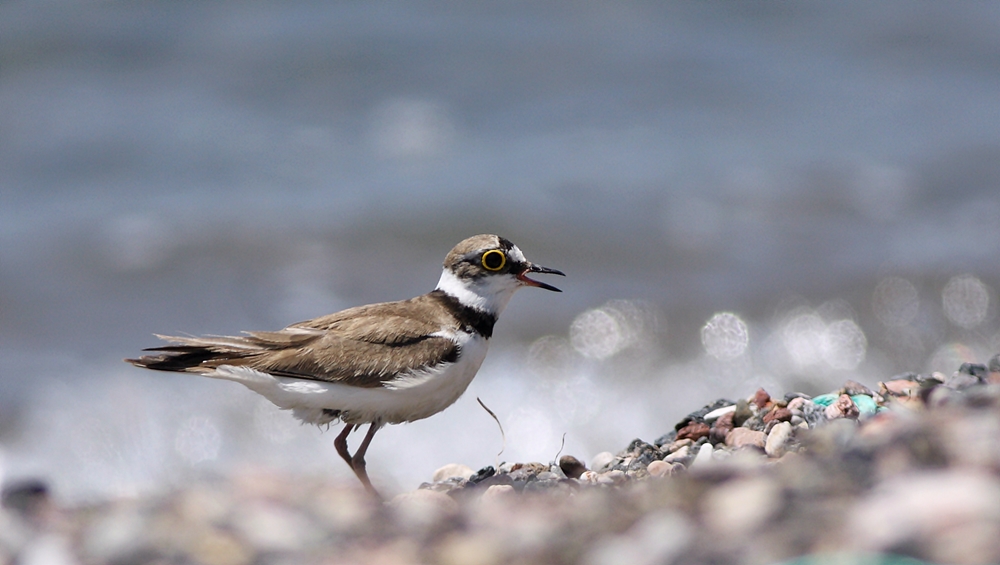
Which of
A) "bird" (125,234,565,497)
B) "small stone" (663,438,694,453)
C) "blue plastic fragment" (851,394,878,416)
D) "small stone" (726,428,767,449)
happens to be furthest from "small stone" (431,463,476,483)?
"blue plastic fragment" (851,394,878,416)

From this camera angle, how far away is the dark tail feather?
561 cm

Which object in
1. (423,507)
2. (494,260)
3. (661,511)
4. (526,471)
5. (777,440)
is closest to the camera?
(661,511)

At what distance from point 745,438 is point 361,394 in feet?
6.75

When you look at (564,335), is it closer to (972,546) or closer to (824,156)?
(824,156)

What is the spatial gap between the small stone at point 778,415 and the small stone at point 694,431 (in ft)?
1.21

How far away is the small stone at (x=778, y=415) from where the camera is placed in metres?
5.30

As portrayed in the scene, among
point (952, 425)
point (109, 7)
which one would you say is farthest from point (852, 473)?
point (109, 7)

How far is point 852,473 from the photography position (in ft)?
11.6

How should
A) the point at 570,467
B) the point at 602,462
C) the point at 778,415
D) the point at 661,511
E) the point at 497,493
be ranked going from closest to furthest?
the point at 661,511 < the point at 497,493 < the point at 778,415 < the point at 570,467 < the point at 602,462

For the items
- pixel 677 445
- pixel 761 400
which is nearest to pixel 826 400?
pixel 761 400

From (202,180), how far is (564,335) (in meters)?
6.85

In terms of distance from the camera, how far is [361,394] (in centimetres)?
550

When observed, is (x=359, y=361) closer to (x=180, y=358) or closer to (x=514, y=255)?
(x=180, y=358)

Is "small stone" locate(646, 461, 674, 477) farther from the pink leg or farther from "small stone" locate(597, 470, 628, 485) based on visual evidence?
the pink leg
